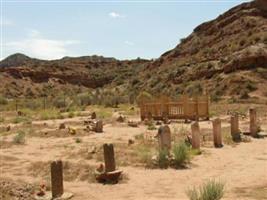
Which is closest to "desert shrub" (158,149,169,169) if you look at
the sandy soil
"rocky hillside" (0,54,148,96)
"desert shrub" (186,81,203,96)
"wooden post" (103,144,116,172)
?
the sandy soil

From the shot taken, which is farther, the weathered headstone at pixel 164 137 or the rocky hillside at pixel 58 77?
the rocky hillside at pixel 58 77

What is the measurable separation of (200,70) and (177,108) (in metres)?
26.1

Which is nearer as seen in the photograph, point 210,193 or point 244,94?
point 210,193

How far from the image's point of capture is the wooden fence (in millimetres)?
28578

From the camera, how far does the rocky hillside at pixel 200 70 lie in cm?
4850

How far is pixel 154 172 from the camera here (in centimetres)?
1341

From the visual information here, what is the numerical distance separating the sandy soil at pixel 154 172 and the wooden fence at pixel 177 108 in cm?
932

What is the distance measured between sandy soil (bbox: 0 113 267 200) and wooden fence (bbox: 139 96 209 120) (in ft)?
30.6

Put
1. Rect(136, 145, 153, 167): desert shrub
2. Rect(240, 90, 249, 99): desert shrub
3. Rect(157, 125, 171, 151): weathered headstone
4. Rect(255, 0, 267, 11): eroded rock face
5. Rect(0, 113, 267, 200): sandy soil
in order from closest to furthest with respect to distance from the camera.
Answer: Rect(0, 113, 267, 200): sandy soil → Rect(136, 145, 153, 167): desert shrub → Rect(157, 125, 171, 151): weathered headstone → Rect(240, 90, 249, 99): desert shrub → Rect(255, 0, 267, 11): eroded rock face

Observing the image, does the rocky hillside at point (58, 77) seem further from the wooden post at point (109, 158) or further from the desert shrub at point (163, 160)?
the wooden post at point (109, 158)

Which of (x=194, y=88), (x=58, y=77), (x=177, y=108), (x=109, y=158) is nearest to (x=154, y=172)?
(x=109, y=158)

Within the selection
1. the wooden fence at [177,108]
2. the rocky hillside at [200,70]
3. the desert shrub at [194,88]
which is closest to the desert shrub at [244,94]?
the rocky hillside at [200,70]

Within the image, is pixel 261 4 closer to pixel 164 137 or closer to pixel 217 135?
pixel 217 135

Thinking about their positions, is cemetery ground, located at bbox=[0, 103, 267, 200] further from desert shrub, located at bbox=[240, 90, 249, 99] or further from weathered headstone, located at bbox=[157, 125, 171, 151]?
desert shrub, located at bbox=[240, 90, 249, 99]
